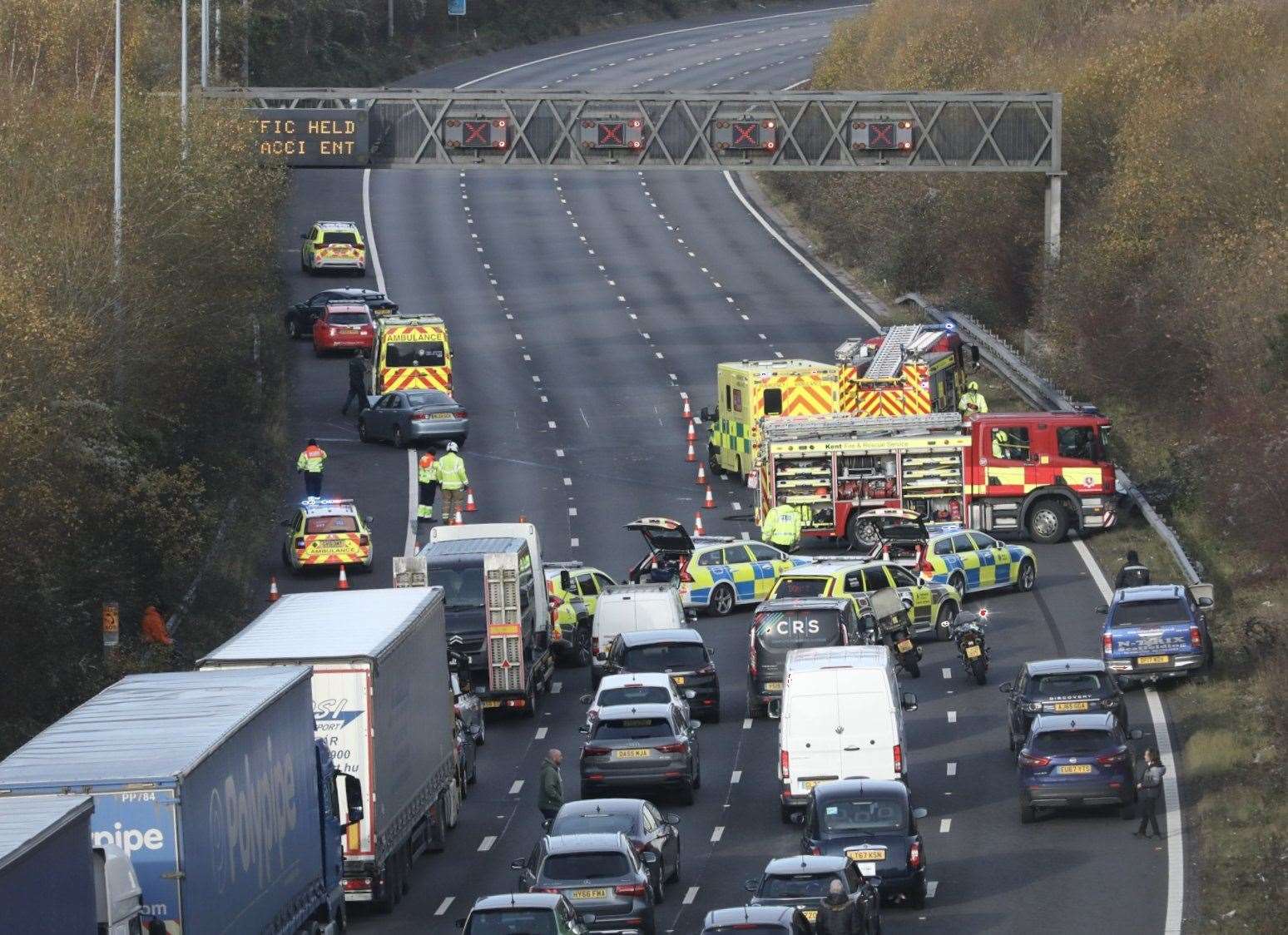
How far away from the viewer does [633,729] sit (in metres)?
30.5

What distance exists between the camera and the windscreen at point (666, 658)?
3447cm

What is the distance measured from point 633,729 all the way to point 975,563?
39.5ft

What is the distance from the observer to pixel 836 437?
44.6 m

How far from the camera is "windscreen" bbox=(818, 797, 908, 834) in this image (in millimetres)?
25969

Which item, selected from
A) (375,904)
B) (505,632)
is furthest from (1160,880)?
(505,632)

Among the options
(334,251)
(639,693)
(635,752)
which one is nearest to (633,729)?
(635,752)

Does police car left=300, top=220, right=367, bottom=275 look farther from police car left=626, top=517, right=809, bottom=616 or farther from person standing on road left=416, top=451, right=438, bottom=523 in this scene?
police car left=626, top=517, right=809, bottom=616

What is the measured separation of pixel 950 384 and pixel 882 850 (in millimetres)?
28260

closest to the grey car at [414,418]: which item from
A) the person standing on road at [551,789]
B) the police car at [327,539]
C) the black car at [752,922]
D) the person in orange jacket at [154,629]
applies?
the police car at [327,539]

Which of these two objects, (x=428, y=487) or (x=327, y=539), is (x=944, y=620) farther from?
(x=428, y=487)

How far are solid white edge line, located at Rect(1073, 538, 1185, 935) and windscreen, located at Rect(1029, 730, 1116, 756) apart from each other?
33.3 inches

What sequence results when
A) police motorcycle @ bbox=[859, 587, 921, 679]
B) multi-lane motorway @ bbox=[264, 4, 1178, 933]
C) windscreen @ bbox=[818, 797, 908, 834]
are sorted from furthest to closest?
police motorcycle @ bbox=[859, 587, 921, 679]
multi-lane motorway @ bbox=[264, 4, 1178, 933]
windscreen @ bbox=[818, 797, 908, 834]

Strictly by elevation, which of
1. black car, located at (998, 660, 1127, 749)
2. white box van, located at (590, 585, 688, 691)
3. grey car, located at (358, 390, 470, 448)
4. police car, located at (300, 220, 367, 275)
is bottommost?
black car, located at (998, 660, 1127, 749)

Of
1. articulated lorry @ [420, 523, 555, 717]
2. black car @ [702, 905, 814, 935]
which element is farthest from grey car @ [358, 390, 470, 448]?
black car @ [702, 905, 814, 935]
